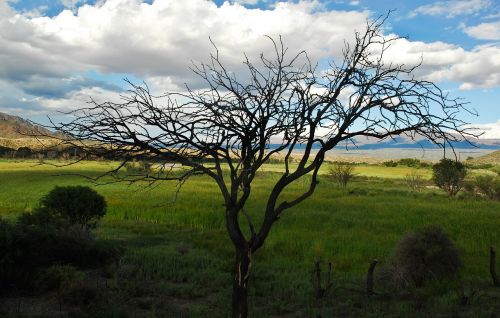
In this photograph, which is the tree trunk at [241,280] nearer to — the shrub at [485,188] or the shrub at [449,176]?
A: the shrub at [449,176]

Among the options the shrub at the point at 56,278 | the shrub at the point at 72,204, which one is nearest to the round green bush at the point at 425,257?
the shrub at the point at 56,278

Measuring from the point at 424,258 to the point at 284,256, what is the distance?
5162 mm

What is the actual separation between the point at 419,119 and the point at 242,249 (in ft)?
10.8

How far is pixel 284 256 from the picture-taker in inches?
630

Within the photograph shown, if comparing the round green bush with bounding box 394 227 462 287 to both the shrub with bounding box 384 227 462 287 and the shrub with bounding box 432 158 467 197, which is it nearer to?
the shrub with bounding box 384 227 462 287

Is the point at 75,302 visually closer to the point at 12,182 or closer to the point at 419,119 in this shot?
the point at 419,119

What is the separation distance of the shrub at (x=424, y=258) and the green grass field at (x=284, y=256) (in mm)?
773

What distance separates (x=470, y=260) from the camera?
1556 centimetres

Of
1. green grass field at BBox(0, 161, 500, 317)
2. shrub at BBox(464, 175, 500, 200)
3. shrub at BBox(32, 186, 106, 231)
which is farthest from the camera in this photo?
shrub at BBox(464, 175, 500, 200)

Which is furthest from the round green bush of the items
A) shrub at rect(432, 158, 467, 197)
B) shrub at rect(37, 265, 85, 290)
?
shrub at rect(432, 158, 467, 197)

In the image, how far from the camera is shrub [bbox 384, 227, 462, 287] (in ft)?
39.6

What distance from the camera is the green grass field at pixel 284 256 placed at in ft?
32.4

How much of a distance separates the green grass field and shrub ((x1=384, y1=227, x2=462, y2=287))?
2.54 feet

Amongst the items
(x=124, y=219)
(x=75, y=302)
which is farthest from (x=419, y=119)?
(x=124, y=219)
